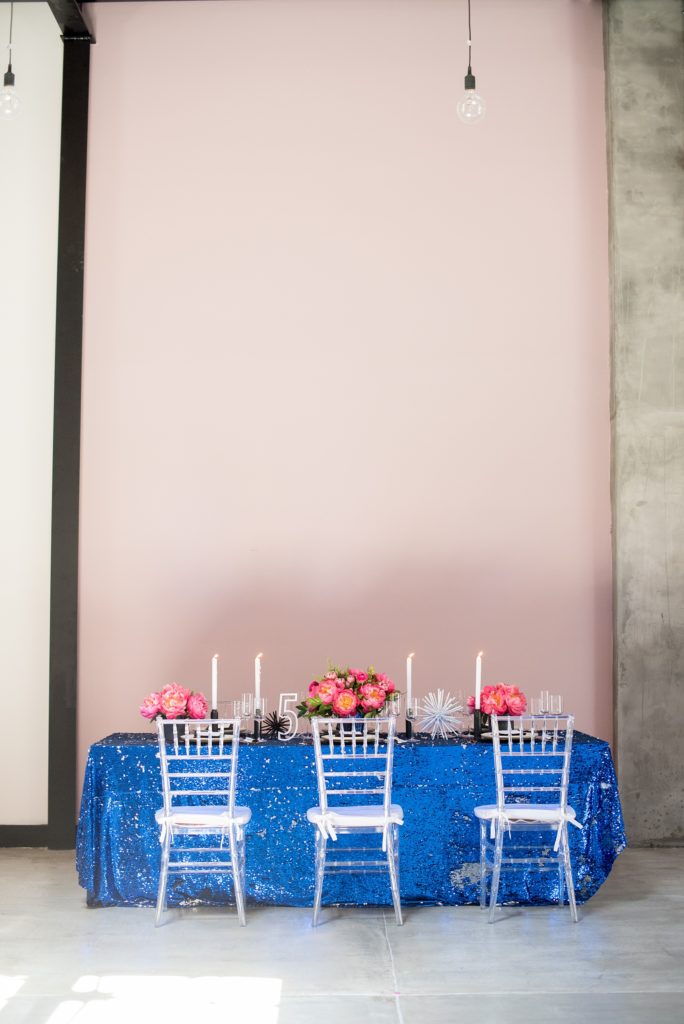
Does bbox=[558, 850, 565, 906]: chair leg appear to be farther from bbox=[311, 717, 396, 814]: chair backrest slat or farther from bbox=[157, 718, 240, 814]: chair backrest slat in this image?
bbox=[157, 718, 240, 814]: chair backrest slat

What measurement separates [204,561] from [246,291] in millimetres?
1708

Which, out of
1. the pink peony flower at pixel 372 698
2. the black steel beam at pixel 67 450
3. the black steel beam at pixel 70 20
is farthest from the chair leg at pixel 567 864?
the black steel beam at pixel 70 20

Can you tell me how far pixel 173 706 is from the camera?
447cm

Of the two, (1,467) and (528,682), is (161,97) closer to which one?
(1,467)

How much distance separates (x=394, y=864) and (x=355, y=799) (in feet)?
1.50

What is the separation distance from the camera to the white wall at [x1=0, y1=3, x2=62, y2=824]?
19.5 feet

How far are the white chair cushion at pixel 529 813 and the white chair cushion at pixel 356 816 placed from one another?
1.27 ft

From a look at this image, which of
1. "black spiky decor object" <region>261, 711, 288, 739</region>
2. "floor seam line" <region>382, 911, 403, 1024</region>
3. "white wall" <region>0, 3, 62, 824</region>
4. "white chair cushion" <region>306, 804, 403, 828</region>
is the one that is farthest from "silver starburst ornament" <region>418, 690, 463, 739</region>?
"white wall" <region>0, 3, 62, 824</region>

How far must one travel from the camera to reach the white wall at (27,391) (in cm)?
594

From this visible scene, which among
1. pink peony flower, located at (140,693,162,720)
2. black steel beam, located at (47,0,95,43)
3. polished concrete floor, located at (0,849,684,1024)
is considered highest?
black steel beam, located at (47,0,95,43)

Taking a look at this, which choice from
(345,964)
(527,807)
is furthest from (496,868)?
(345,964)

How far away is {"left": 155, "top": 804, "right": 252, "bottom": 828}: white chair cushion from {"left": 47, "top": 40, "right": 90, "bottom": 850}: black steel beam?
1.77m

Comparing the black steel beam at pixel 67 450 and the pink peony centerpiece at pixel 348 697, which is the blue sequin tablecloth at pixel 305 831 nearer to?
the pink peony centerpiece at pixel 348 697

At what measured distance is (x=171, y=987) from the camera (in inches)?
138
